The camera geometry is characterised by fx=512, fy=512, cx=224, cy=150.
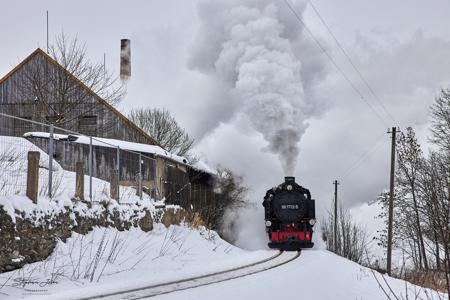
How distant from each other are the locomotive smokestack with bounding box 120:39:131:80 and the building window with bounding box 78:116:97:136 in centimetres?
860

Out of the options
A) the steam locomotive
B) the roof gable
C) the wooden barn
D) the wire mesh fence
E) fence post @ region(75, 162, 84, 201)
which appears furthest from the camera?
the roof gable

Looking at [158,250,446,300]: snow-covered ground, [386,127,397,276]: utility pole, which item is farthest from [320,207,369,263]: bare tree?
[158,250,446,300]: snow-covered ground

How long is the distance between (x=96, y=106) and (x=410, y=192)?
2026 cm

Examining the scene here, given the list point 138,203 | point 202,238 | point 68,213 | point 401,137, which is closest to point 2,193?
point 68,213

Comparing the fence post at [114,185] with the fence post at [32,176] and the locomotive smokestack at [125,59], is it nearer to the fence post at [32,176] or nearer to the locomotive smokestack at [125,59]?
the fence post at [32,176]

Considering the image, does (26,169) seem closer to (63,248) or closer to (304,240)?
(63,248)

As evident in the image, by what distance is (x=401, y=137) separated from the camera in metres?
31.6

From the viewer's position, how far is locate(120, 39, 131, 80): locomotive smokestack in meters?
38.2

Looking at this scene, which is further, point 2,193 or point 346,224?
point 346,224

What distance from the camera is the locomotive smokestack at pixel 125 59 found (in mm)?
38188

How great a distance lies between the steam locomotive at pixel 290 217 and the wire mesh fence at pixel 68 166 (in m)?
5.52

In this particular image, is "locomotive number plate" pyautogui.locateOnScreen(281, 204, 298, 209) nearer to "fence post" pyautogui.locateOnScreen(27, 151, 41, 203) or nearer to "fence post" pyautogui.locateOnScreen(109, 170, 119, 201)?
"fence post" pyautogui.locateOnScreen(109, 170, 119, 201)

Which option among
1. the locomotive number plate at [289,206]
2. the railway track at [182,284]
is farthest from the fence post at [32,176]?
the locomotive number plate at [289,206]

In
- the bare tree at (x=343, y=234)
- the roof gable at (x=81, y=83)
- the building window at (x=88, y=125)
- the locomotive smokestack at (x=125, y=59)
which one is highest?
the locomotive smokestack at (x=125, y=59)
